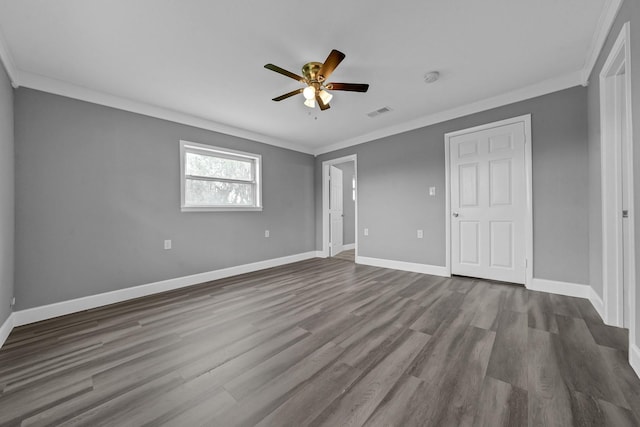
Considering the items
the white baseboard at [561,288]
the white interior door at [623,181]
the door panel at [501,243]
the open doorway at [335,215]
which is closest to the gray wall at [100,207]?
the open doorway at [335,215]

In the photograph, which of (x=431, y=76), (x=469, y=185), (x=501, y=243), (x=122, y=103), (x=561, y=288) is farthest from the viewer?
(x=469, y=185)

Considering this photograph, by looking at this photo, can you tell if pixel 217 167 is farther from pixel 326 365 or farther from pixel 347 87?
pixel 326 365

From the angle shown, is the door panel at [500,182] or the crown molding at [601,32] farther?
the door panel at [500,182]

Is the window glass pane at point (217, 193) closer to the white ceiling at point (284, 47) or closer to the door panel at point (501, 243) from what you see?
the white ceiling at point (284, 47)

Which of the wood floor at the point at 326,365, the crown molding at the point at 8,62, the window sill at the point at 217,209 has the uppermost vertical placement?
the crown molding at the point at 8,62

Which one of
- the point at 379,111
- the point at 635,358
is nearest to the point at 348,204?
the point at 379,111

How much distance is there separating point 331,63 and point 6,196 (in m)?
3.12

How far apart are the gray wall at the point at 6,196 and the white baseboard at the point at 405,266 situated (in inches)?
173

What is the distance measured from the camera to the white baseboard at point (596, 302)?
221 cm

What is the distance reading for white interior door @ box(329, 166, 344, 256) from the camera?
219 inches

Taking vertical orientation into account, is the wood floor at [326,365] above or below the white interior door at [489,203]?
below

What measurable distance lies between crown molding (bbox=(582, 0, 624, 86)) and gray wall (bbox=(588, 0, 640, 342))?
0.13 ft

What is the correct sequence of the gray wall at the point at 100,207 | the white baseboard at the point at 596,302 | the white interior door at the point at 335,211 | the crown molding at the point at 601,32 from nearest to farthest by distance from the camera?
the crown molding at the point at 601,32
the white baseboard at the point at 596,302
the gray wall at the point at 100,207
the white interior door at the point at 335,211

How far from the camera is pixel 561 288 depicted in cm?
281
